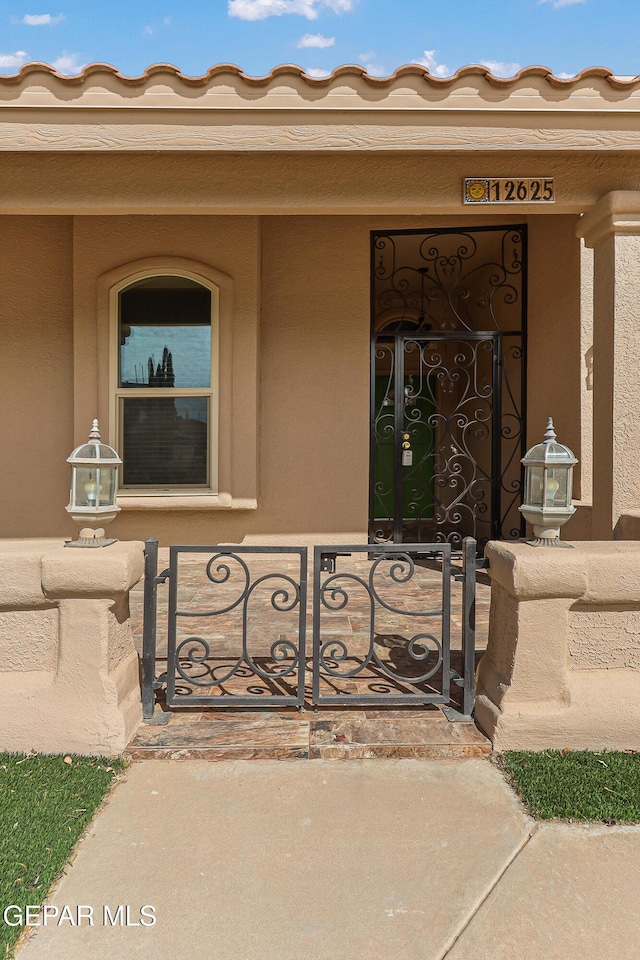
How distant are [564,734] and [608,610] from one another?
60cm

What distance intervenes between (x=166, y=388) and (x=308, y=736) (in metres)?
4.32

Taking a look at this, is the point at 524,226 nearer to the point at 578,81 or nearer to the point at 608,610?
the point at 578,81

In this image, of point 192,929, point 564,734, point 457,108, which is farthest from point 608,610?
point 457,108

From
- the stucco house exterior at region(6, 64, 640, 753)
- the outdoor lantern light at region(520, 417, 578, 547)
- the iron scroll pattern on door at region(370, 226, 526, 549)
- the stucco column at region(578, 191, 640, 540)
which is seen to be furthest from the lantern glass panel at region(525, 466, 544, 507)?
→ the iron scroll pattern on door at region(370, 226, 526, 549)

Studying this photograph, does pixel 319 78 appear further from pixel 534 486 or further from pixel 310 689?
pixel 310 689

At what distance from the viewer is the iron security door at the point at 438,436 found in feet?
20.1

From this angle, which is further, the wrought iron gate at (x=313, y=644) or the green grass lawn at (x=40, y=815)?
the wrought iron gate at (x=313, y=644)

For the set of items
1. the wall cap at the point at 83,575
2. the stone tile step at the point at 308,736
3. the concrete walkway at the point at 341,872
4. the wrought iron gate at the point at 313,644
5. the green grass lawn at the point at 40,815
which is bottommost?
the concrete walkway at the point at 341,872

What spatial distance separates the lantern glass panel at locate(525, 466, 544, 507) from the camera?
8.68 ft

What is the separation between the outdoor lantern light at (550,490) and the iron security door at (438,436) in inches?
121

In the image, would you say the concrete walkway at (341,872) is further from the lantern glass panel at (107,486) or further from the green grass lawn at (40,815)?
the lantern glass panel at (107,486)

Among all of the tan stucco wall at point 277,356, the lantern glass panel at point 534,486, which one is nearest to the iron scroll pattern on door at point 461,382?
Result: the tan stucco wall at point 277,356

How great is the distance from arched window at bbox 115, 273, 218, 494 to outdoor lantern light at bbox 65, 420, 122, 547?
3.17 meters

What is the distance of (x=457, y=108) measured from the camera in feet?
12.5
